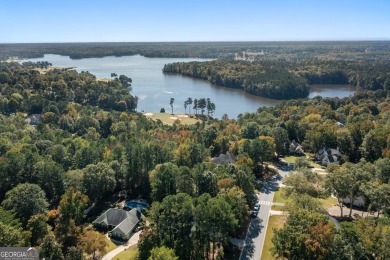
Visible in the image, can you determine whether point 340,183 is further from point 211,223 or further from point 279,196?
point 211,223

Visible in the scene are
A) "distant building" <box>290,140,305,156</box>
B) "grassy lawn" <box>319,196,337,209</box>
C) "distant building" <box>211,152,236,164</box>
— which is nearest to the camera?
"grassy lawn" <box>319,196,337,209</box>

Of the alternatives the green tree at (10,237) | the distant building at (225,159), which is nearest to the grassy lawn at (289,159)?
the distant building at (225,159)

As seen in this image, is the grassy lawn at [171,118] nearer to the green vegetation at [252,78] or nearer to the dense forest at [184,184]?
the dense forest at [184,184]

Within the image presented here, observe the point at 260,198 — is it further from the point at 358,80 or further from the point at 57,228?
the point at 358,80

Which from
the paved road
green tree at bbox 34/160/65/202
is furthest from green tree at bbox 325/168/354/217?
green tree at bbox 34/160/65/202

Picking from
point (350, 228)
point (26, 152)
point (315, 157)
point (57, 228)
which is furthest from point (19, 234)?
point (315, 157)

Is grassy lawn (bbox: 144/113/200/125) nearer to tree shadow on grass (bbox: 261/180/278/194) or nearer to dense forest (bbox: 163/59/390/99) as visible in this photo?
tree shadow on grass (bbox: 261/180/278/194)
